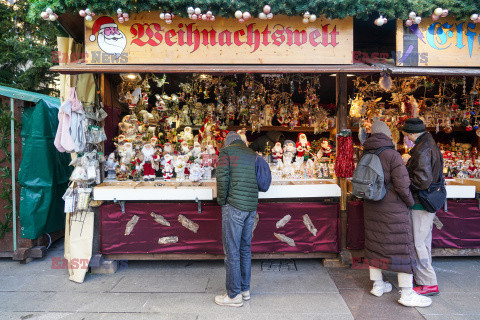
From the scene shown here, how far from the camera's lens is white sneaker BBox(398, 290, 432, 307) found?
321 centimetres

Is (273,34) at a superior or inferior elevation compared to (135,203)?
superior


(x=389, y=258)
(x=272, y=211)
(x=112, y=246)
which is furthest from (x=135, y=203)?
(x=389, y=258)

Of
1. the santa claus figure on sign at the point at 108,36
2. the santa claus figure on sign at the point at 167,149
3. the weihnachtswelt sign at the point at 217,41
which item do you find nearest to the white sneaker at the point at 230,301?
the santa claus figure on sign at the point at 167,149

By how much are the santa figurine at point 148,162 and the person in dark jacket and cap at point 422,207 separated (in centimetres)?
341

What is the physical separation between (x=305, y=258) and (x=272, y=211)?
96cm

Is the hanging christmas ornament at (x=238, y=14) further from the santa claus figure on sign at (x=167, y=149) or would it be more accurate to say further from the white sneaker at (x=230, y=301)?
the white sneaker at (x=230, y=301)

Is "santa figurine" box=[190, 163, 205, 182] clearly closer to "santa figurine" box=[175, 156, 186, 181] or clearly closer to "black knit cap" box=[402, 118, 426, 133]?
"santa figurine" box=[175, 156, 186, 181]

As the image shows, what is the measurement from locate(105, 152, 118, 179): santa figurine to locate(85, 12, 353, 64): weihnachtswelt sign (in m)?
1.40

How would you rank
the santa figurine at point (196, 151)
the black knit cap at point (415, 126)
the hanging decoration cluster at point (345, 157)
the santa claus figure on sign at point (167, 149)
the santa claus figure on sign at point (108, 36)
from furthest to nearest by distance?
the santa claus figure on sign at point (167, 149) → the santa figurine at point (196, 151) → the hanging decoration cluster at point (345, 157) → the santa claus figure on sign at point (108, 36) → the black knit cap at point (415, 126)

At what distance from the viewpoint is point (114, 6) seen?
11.8 ft

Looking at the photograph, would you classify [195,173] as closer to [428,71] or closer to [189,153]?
[189,153]

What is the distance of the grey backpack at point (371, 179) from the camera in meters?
3.19

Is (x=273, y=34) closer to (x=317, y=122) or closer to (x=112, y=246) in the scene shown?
(x=317, y=122)

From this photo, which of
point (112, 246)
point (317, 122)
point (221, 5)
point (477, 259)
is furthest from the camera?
point (317, 122)
